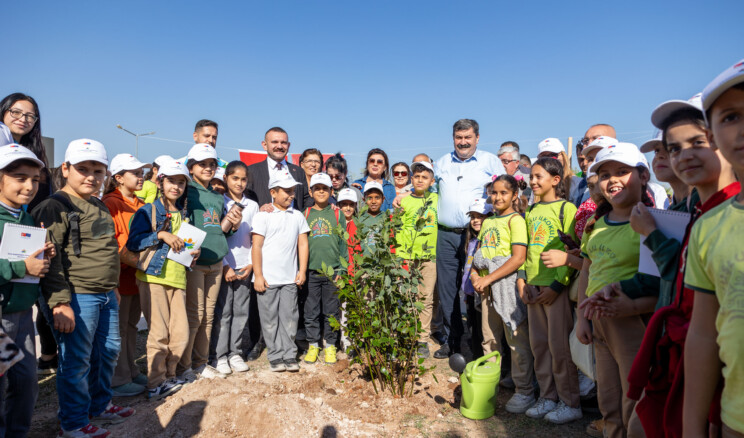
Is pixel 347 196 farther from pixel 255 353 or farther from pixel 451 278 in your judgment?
pixel 255 353

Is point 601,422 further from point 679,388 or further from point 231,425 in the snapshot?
point 231,425

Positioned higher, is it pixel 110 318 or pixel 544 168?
pixel 544 168

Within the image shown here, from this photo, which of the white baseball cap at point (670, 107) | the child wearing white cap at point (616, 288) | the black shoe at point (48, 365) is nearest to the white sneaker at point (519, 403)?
the child wearing white cap at point (616, 288)

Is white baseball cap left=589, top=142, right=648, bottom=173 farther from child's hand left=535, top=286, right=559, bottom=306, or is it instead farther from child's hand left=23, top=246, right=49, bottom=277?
child's hand left=23, top=246, right=49, bottom=277

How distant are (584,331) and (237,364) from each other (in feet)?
12.4

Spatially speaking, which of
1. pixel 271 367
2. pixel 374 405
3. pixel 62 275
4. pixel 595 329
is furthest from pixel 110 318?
pixel 595 329

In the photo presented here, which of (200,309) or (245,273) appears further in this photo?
(245,273)

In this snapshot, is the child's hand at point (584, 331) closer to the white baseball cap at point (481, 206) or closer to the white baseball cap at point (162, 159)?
the white baseball cap at point (481, 206)

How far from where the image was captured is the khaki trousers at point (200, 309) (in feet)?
15.3

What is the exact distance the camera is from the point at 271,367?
5.13 metres

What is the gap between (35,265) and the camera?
9.36ft

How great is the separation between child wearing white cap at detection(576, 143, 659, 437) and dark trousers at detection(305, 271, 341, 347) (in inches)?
129

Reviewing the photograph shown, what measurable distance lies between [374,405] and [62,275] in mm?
2698

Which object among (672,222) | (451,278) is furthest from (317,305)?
(672,222)
